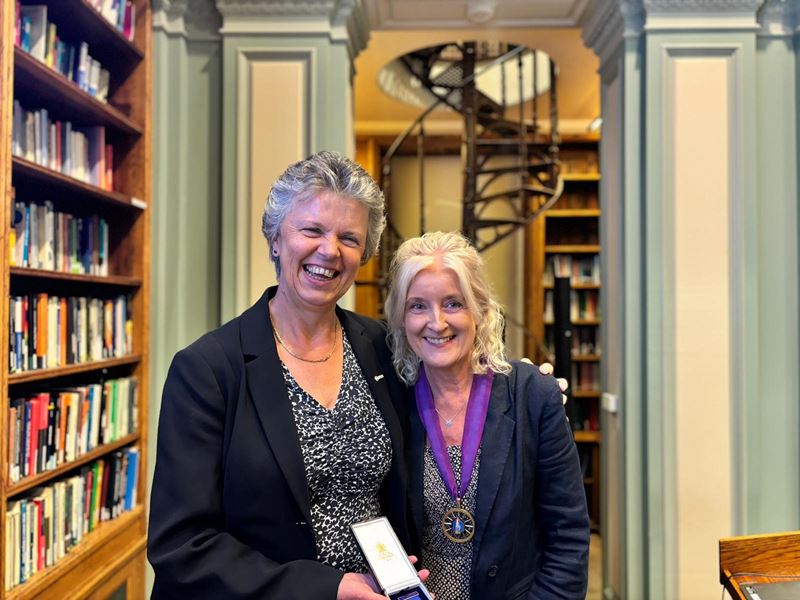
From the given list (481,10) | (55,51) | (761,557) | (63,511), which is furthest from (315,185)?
(481,10)

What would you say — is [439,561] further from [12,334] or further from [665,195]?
[665,195]

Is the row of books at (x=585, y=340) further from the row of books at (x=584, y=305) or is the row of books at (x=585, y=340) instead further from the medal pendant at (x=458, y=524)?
the medal pendant at (x=458, y=524)

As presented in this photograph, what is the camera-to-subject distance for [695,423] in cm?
262

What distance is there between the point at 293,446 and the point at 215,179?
6.53ft

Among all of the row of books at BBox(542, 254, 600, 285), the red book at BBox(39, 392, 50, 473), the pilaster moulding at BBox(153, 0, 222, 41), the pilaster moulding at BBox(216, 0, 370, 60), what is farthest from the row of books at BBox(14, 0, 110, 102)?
the row of books at BBox(542, 254, 600, 285)

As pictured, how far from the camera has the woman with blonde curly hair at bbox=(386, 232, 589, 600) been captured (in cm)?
128

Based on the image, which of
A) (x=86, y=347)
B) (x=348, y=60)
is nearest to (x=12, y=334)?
(x=86, y=347)

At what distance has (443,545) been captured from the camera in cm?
129

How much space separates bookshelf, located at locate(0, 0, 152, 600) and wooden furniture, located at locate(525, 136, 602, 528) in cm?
348

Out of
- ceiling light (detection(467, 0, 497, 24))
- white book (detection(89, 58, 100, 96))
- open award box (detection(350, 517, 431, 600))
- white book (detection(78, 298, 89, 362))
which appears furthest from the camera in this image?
ceiling light (detection(467, 0, 497, 24))

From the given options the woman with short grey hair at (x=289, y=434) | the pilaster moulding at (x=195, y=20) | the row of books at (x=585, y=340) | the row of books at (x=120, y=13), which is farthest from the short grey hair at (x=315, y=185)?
the row of books at (x=585, y=340)

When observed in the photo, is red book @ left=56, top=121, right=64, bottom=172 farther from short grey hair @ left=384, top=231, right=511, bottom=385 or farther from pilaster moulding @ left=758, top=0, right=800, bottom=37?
pilaster moulding @ left=758, top=0, right=800, bottom=37

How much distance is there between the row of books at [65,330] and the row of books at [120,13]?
111 centimetres

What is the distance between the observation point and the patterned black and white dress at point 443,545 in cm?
129
